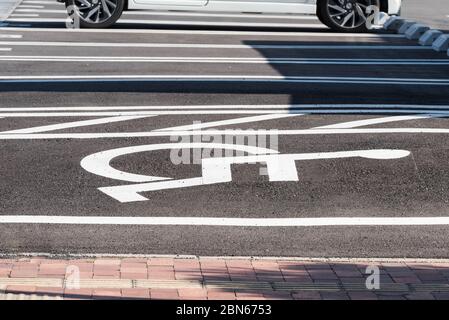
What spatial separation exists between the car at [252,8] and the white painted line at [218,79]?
15.5 feet

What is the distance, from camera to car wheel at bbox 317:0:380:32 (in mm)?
21219

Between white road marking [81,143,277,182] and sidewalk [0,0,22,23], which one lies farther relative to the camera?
sidewalk [0,0,22,23]

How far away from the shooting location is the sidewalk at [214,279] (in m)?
6.88

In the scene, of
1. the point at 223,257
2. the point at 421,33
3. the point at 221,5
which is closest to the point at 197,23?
the point at 221,5

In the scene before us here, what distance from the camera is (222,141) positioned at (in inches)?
475

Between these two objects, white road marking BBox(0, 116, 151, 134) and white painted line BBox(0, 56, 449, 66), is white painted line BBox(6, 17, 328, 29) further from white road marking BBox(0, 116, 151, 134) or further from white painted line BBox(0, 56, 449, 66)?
white road marking BBox(0, 116, 151, 134)

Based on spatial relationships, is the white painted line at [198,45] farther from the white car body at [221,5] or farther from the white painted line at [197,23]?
the white painted line at [197,23]

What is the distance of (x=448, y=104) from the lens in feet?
47.6

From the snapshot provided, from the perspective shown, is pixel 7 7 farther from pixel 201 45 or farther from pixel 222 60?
pixel 222 60

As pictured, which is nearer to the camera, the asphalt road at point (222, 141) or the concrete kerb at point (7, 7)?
the asphalt road at point (222, 141)

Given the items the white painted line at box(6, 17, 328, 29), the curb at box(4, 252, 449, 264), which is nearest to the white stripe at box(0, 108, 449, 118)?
the curb at box(4, 252, 449, 264)

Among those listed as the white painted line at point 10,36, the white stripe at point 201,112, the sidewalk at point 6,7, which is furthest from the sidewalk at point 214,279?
the sidewalk at point 6,7

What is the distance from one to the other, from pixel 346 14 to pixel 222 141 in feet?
32.3

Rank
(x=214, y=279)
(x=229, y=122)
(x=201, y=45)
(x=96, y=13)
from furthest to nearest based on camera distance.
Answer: (x=96, y=13) < (x=201, y=45) < (x=229, y=122) < (x=214, y=279)
